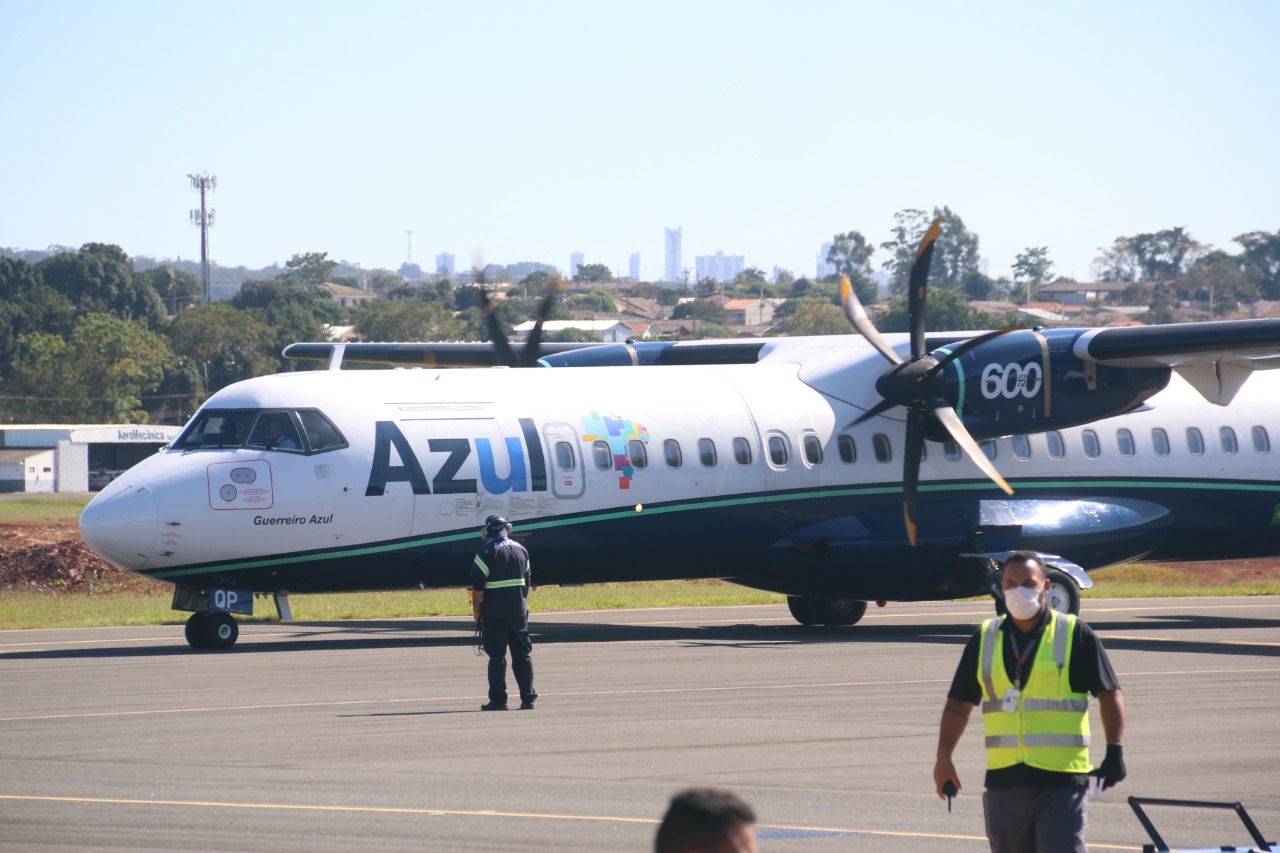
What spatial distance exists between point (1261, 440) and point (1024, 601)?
18.7m

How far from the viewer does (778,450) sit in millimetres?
22531

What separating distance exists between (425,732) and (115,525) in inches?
285

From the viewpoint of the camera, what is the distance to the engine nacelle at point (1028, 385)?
72.9ft

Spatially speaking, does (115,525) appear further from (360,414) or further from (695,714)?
(695,714)

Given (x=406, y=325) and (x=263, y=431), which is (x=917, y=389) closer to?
(x=263, y=431)

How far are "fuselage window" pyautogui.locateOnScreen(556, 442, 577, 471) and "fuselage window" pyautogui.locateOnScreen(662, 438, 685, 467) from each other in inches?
52.5

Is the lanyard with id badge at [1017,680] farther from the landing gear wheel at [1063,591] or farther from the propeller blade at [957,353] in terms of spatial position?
the propeller blade at [957,353]

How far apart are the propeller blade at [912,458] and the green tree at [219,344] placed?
89733 mm

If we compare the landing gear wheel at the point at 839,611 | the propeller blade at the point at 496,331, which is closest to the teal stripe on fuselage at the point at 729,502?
the landing gear wheel at the point at 839,611

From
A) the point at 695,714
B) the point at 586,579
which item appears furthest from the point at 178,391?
the point at 695,714

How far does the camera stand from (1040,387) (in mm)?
22297

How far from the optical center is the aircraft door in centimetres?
2116

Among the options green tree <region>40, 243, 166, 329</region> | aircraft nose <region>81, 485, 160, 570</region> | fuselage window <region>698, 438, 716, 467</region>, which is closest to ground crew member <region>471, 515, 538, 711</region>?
aircraft nose <region>81, 485, 160, 570</region>

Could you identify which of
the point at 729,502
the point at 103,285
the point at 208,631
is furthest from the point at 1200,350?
the point at 103,285
